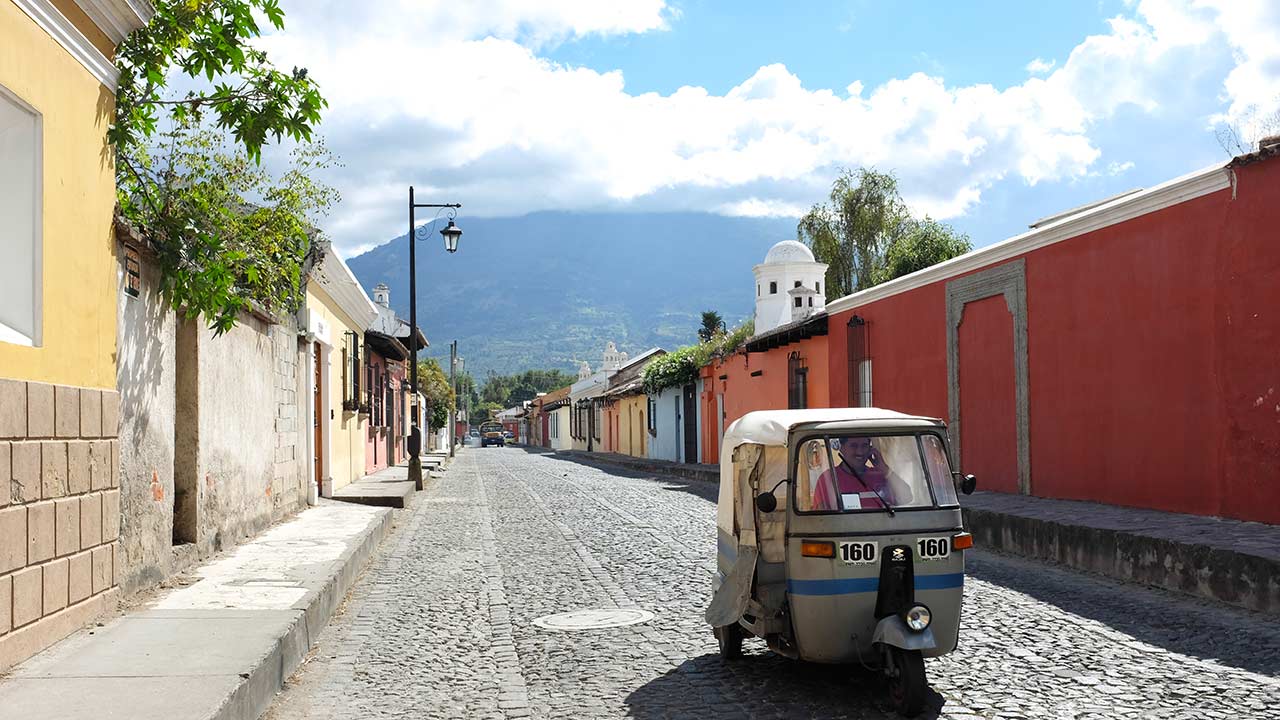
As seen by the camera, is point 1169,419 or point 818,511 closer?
point 818,511

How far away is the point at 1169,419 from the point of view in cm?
1237

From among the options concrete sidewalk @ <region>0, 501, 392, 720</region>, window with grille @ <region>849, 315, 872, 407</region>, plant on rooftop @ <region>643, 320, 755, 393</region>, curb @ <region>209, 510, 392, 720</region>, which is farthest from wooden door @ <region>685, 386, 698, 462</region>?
concrete sidewalk @ <region>0, 501, 392, 720</region>

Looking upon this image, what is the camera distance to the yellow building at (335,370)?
16797mm

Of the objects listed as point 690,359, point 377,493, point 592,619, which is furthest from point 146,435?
point 690,359

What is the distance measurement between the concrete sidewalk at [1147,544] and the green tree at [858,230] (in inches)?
1421

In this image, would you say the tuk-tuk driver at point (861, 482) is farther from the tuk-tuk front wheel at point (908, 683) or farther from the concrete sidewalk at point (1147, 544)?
the concrete sidewalk at point (1147, 544)

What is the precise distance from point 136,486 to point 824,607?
5042 millimetres

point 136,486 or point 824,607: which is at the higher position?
point 136,486

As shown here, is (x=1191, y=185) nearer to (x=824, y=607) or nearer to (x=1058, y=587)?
(x=1058, y=587)

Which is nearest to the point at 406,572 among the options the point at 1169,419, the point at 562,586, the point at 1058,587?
the point at 562,586

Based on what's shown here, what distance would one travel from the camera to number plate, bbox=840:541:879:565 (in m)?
5.38

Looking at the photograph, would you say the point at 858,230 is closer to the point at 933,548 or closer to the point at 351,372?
the point at 351,372

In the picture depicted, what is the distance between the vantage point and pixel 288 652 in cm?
623

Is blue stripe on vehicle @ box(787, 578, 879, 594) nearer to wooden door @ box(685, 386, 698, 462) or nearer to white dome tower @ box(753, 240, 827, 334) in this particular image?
wooden door @ box(685, 386, 698, 462)
